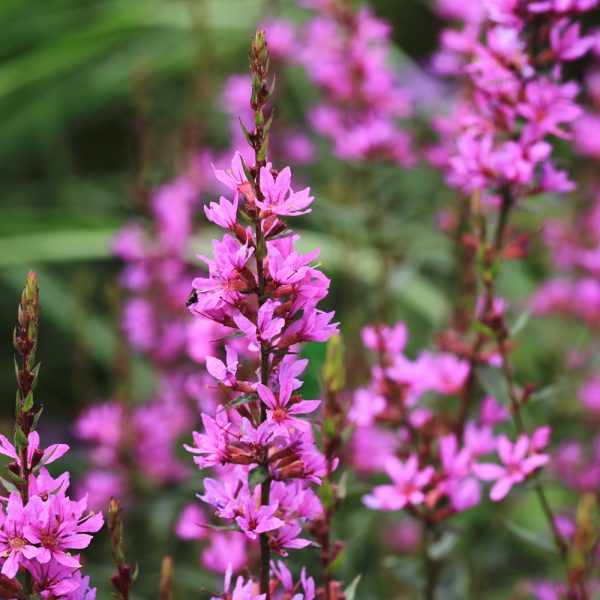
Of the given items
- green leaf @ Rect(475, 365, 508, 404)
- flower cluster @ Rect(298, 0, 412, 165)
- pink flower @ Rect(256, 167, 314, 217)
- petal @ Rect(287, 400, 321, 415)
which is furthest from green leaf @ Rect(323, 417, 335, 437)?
flower cluster @ Rect(298, 0, 412, 165)

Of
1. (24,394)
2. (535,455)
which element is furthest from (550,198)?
(24,394)

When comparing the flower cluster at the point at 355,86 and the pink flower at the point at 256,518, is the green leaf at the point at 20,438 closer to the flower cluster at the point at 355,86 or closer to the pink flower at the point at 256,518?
the pink flower at the point at 256,518

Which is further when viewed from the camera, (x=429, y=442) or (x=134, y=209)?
(x=134, y=209)

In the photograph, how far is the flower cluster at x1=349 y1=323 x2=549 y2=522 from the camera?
105 cm

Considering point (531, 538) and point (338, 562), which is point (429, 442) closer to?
point (531, 538)

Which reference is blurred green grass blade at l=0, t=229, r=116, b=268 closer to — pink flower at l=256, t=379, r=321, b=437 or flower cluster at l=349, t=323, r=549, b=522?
flower cluster at l=349, t=323, r=549, b=522

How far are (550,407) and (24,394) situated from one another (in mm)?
1207

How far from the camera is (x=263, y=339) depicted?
0.71 meters

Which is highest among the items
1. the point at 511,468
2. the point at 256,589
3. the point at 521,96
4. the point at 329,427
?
the point at 521,96

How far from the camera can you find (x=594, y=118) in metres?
2.28

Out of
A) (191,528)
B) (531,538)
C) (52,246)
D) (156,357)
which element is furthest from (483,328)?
(52,246)

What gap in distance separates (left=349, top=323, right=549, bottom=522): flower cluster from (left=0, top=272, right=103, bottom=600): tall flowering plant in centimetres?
42

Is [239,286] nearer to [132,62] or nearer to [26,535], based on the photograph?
[26,535]

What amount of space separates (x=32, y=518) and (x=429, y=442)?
0.53 m
